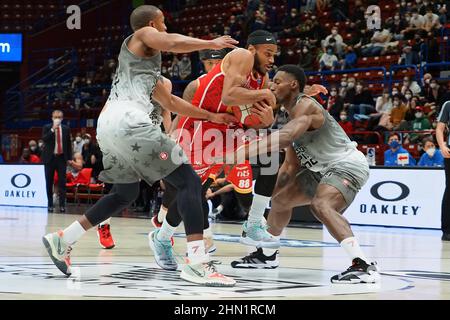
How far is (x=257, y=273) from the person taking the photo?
634cm

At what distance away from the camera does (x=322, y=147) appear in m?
6.26

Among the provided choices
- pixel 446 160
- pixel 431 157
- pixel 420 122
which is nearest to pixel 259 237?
pixel 446 160

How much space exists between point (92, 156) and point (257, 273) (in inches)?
481

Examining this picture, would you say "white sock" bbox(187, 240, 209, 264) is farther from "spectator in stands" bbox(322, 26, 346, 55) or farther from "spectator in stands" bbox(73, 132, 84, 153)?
"spectator in stands" bbox(322, 26, 346, 55)

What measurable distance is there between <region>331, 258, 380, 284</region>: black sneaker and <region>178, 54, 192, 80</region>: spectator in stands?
52.5 ft

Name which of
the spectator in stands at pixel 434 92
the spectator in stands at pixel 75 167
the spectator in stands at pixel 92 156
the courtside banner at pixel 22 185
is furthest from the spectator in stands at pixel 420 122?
the courtside banner at pixel 22 185

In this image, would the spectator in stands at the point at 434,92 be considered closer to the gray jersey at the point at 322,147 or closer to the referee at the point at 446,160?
the referee at the point at 446,160

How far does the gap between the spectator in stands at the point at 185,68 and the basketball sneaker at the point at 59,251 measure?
15753 mm

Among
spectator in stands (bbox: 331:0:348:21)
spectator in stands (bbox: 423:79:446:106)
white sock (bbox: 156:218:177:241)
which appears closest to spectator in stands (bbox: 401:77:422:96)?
spectator in stands (bbox: 423:79:446:106)

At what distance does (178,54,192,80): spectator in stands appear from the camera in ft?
70.4

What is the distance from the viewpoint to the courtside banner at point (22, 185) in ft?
57.1

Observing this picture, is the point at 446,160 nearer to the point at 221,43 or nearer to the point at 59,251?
the point at 221,43

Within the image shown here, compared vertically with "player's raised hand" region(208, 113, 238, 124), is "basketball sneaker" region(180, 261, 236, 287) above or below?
below

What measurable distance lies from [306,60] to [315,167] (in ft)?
44.6
